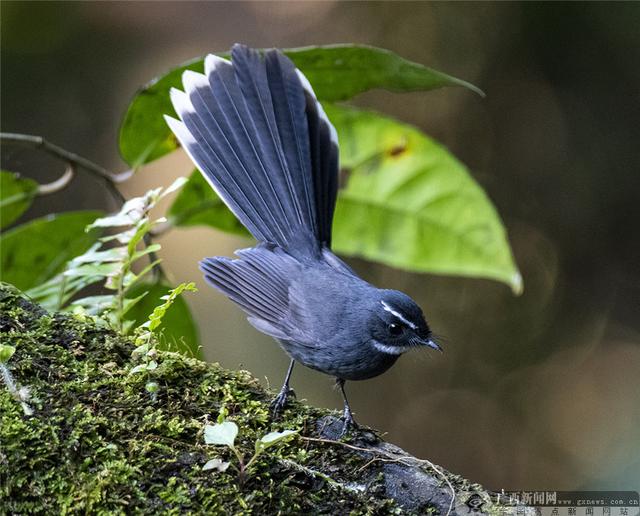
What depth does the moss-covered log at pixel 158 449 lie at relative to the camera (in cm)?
196

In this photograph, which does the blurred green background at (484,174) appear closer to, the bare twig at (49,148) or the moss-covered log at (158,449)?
the bare twig at (49,148)

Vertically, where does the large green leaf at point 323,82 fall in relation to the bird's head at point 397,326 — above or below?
above

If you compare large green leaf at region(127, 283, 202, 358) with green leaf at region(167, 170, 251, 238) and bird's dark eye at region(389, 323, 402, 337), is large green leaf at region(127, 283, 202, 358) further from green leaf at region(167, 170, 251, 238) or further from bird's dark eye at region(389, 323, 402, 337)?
bird's dark eye at region(389, 323, 402, 337)

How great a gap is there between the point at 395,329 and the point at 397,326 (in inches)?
0.6

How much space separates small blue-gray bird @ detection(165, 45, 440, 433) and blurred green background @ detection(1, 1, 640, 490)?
4512mm

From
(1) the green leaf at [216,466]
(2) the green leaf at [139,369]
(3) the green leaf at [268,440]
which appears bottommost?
(1) the green leaf at [216,466]

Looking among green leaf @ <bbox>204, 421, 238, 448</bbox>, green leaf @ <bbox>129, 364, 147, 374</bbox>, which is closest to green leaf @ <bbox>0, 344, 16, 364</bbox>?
green leaf @ <bbox>129, 364, 147, 374</bbox>

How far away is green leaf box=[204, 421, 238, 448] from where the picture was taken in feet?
6.61

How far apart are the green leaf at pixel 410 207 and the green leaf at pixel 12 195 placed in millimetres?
1453

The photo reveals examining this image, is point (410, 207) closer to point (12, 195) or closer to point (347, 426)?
point (347, 426)

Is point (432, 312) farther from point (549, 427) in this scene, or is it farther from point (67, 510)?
point (67, 510)

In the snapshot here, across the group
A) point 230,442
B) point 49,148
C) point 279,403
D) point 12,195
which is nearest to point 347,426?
point 279,403

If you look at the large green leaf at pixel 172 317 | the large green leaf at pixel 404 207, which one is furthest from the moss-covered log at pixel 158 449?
the large green leaf at pixel 404 207

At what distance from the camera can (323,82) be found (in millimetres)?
3457
